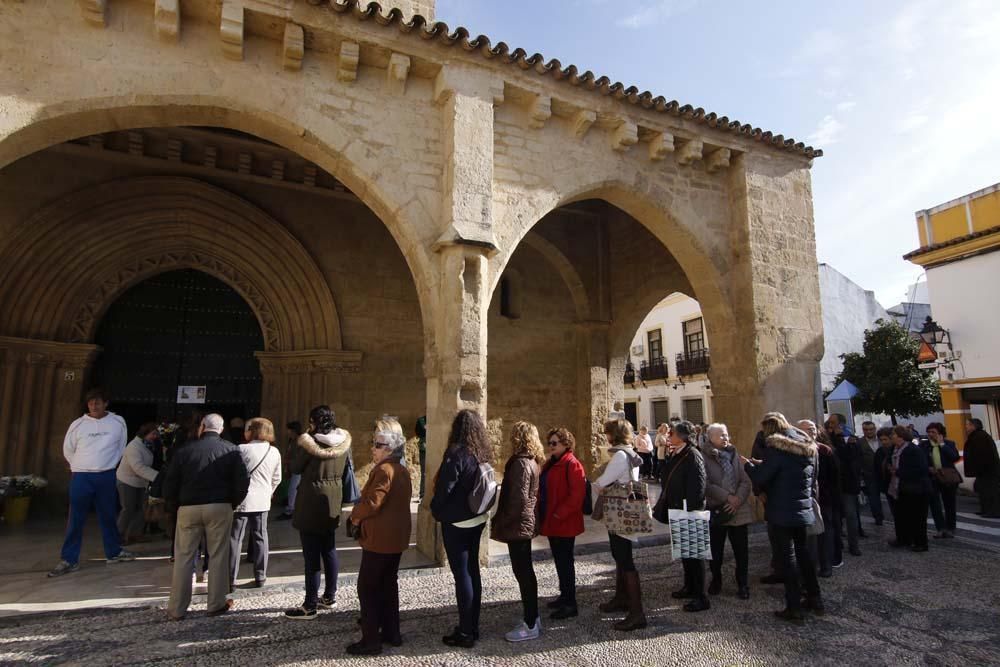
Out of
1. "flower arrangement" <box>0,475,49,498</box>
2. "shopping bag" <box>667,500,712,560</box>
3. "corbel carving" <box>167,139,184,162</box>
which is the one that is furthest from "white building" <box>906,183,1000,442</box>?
"flower arrangement" <box>0,475,49,498</box>

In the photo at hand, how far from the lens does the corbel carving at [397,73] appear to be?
5.66 m

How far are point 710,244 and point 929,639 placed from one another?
4954 millimetres

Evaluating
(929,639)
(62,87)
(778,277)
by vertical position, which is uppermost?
(62,87)

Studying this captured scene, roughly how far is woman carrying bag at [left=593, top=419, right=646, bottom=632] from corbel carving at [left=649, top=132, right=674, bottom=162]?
4417 mm

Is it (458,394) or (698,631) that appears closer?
(698,631)

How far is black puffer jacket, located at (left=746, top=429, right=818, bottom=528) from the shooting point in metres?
4.08

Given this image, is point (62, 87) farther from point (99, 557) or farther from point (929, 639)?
point (929, 639)

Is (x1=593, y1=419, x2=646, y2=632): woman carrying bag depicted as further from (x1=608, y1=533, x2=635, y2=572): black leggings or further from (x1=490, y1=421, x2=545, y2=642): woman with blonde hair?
(x1=490, y1=421, x2=545, y2=642): woman with blonde hair

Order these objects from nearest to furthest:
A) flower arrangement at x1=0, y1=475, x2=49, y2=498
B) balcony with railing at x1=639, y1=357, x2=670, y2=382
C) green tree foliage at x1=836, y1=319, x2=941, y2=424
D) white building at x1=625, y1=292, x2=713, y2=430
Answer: flower arrangement at x1=0, y1=475, x2=49, y2=498, green tree foliage at x1=836, y1=319, x2=941, y2=424, white building at x1=625, y1=292, x2=713, y2=430, balcony with railing at x1=639, y1=357, x2=670, y2=382

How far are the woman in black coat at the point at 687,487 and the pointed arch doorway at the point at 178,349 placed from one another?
6.52 m

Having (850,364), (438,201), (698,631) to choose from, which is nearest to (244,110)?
(438,201)

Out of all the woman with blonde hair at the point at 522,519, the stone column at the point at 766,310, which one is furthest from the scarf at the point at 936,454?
the woman with blonde hair at the point at 522,519

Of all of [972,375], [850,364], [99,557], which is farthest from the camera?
[850,364]

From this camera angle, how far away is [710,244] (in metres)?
7.52
